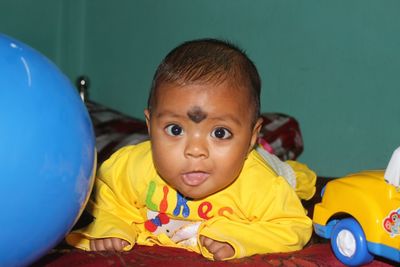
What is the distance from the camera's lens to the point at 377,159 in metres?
2.32

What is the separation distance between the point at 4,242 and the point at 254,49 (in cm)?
175

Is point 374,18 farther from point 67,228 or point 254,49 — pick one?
point 67,228

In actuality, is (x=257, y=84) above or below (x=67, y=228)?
above

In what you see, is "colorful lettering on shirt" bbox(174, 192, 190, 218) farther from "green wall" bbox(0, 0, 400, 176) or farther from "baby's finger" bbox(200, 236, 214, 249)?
"green wall" bbox(0, 0, 400, 176)

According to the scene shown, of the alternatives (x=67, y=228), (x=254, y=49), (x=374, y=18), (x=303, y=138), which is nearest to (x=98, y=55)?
(x=254, y=49)

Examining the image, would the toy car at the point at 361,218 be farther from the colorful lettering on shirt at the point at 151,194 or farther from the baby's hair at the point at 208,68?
the colorful lettering on shirt at the point at 151,194

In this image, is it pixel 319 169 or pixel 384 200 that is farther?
pixel 319 169

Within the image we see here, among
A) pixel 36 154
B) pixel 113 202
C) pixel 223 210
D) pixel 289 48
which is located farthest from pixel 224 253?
pixel 289 48

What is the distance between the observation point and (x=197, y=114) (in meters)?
1.25

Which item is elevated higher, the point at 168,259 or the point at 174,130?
the point at 174,130

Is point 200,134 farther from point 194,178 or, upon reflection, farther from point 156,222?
point 156,222

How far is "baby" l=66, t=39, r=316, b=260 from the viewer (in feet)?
4.17

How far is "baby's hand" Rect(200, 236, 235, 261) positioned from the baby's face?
10cm

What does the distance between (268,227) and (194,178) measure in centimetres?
19
